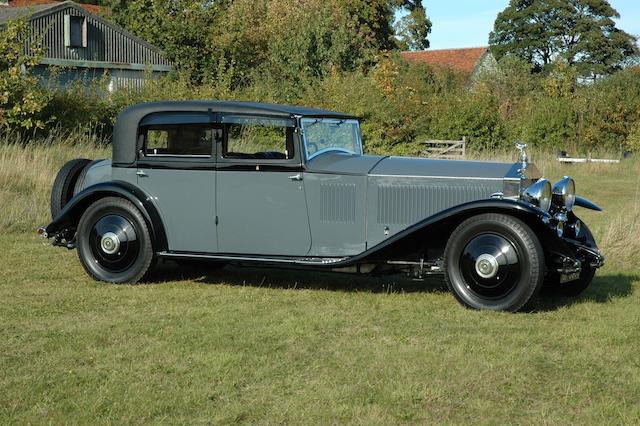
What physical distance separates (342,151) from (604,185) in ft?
51.5

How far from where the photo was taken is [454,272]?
732cm

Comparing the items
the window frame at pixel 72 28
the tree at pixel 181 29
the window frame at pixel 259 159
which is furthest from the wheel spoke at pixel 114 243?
the window frame at pixel 72 28

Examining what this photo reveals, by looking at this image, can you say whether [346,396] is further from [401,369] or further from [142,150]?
[142,150]

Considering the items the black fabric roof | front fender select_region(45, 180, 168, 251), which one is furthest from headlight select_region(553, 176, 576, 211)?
front fender select_region(45, 180, 168, 251)

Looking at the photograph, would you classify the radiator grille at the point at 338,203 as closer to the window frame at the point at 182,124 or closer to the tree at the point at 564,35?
the window frame at the point at 182,124

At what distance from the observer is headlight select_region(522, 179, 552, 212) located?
24.3 ft

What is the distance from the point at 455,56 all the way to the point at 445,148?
3881cm

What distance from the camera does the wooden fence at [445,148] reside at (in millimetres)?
26098

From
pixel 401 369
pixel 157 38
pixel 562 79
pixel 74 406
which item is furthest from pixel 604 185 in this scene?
pixel 157 38

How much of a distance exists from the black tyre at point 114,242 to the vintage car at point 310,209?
0.01 m

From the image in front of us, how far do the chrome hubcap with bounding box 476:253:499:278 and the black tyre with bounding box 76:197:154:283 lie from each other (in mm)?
3021

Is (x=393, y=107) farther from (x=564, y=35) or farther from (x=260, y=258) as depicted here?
(x=564, y=35)

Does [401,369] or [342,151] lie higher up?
[342,151]

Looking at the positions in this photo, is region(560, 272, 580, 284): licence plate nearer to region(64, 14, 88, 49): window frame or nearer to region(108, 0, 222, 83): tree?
region(108, 0, 222, 83): tree
